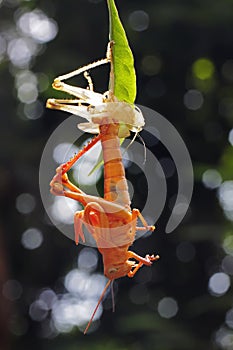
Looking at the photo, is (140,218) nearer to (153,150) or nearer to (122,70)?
(122,70)

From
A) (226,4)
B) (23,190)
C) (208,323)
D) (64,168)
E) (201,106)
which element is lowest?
A: (208,323)

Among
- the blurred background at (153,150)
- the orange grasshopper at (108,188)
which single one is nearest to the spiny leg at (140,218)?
the orange grasshopper at (108,188)

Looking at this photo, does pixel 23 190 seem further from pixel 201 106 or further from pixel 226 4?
pixel 226 4

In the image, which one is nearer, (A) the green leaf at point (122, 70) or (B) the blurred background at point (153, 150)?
(A) the green leaf at point (122, 70)

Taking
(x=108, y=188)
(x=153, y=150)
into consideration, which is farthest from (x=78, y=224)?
(x=153, y=150)

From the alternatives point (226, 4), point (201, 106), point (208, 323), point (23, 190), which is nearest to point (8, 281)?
point (23, 190)

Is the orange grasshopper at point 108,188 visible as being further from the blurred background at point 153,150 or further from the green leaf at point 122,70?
the blurred background at point 153,150
